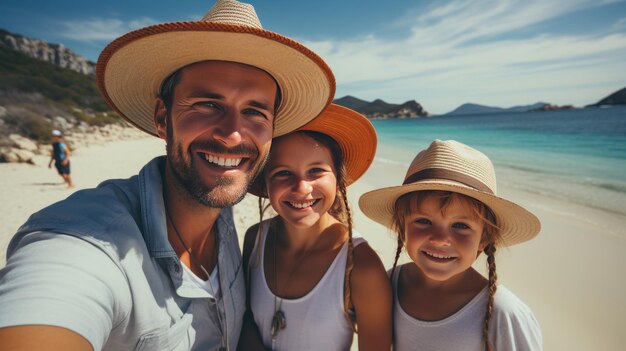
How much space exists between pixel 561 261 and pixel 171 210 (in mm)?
5451

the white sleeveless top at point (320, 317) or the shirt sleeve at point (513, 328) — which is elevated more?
the shirt sleeve at point (513, 328)

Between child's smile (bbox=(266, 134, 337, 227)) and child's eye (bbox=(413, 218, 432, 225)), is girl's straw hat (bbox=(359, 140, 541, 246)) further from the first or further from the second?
child's smile (bbox=(266, 134, 337, 227))

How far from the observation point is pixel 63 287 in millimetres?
988

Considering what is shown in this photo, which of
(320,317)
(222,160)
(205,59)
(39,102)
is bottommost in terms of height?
(39,102)

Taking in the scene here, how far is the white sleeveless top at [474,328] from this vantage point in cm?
152

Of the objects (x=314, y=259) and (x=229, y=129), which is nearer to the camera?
(x=229, y=129)

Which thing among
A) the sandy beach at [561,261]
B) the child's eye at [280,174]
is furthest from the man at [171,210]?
the sandy beach at [561,261]

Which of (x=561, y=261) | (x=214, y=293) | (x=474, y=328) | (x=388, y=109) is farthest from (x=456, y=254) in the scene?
(x=388, y=109)

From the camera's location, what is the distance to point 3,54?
3875 cm

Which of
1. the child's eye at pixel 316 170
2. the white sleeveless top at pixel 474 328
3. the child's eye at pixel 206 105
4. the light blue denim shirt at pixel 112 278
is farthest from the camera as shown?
the child's eye at pixel 316 170

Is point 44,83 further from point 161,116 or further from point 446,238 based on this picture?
point 446,238

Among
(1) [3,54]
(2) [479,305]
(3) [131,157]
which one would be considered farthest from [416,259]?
(1) [3,54]

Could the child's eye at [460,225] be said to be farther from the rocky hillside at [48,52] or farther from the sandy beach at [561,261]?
the rocky hillside at [48,52]

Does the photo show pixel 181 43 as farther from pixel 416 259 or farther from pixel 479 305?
pixel 479 305
